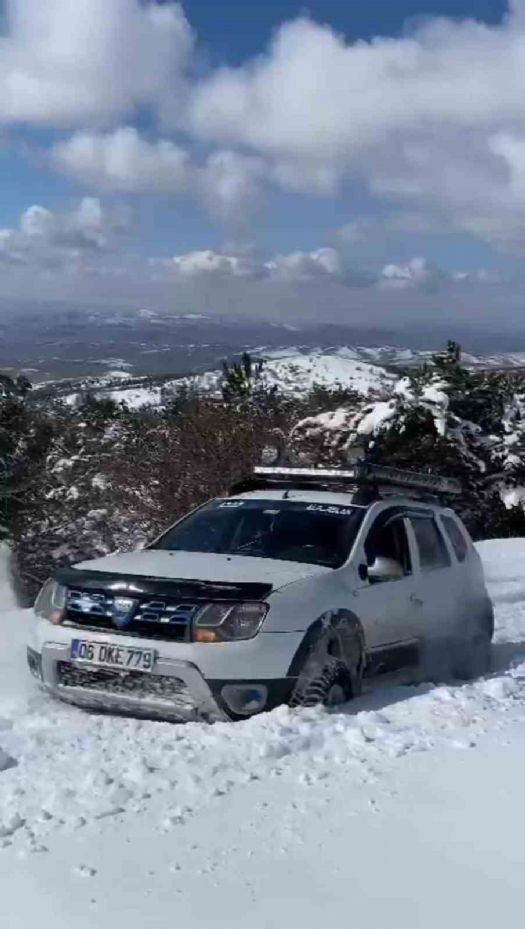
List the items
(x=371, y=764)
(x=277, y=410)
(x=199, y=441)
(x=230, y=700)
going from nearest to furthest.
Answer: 1. (x=371, y=764)
2. (x=230, y=700)
3. (x=199, y=441)
4. (x=277, y=410)

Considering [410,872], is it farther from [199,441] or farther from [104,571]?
[199,441]

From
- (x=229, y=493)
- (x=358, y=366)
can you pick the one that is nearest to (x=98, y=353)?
(x=358, y=366)

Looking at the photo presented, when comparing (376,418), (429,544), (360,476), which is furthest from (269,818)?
(376,418)

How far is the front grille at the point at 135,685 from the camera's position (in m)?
5.76

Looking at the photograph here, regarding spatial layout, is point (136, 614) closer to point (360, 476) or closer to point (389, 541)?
point (389, 541)

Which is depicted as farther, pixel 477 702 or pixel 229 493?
pixel 229 493

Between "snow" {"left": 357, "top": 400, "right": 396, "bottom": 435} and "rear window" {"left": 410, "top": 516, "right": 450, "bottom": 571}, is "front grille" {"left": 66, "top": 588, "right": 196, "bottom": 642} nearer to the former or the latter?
"rear window" {"left": 410, "top": 516, "right": 450, "bottom": 571}

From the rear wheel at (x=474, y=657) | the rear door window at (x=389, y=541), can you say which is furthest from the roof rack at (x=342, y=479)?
the rear wheel at (x=474, y=657)

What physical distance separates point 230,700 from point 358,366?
3622 centimetres

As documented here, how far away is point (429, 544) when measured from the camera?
812 cm

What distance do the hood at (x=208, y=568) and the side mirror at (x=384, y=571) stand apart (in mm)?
441

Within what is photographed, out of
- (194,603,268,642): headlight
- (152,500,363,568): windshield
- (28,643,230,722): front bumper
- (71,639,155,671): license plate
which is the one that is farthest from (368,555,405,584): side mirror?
(71,639,155,671): license plate

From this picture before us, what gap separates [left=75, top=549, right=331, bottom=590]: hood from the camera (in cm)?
614

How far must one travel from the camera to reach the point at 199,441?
24234mm
